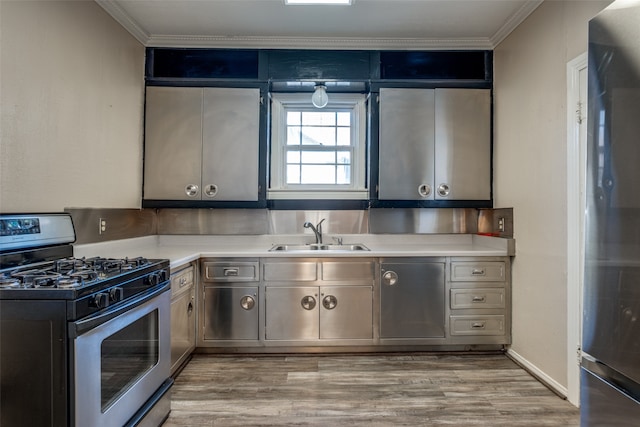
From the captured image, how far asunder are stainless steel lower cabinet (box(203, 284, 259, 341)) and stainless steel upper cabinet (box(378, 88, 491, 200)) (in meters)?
1.39

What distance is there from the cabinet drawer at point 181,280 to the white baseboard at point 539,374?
252 cm

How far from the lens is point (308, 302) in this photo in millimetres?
2629

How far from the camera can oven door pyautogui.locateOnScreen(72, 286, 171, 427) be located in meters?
1.21

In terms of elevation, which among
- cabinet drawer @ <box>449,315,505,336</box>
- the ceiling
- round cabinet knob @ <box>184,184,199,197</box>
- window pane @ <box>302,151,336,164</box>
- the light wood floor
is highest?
the ceiling

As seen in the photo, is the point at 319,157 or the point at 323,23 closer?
the point at 323,23

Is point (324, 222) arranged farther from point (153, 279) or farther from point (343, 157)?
point (153, 279)

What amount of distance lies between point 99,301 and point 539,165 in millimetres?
2644

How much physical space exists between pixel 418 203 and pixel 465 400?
1.49m

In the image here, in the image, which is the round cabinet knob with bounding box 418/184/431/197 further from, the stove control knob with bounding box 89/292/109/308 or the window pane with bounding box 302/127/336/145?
the stove control knob with bounding box 89/292/109/308

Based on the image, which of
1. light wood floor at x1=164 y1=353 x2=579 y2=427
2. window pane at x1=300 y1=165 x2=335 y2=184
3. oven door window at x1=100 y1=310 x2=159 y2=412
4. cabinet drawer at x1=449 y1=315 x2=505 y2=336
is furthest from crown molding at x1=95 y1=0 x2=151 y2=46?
cabinet drawer at x1=449 y1=315 x2=505 y2=336

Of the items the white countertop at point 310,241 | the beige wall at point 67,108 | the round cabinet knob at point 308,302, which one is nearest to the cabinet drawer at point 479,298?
the white countertop at point 310,241

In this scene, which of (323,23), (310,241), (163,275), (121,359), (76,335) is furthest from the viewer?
(310,241)

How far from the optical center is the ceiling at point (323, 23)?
94.7 inches

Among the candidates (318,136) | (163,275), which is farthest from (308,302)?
(318,136)
